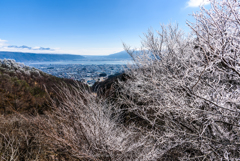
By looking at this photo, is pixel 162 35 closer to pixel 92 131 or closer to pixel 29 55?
pixel 92 131

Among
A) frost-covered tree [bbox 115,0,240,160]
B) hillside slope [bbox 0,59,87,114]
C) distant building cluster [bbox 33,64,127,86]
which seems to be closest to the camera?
frost-covered tree [bbox 115,0,240,160]

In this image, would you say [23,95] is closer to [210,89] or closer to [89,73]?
[210,89]

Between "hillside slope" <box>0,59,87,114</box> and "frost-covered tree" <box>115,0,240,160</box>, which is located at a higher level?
"frost-covered tree" <box>115,0,240,160</box>

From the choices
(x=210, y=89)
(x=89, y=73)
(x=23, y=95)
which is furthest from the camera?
(x=89, y=73)

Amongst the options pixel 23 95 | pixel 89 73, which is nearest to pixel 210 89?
pixel 23 95

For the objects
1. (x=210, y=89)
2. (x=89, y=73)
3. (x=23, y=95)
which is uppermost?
(x=210, y=89)

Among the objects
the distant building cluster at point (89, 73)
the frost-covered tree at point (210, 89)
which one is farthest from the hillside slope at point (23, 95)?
the frost-covered tree at point (210, 89)

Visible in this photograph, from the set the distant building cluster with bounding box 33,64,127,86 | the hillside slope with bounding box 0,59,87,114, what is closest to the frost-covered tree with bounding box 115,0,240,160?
the hillside slope with bounding box 0,59,87,114

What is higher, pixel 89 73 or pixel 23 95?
pixel 89 73

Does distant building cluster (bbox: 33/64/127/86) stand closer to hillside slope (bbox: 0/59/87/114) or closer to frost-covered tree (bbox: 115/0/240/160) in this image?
hillside slope (bbox: 0/59/87/114)

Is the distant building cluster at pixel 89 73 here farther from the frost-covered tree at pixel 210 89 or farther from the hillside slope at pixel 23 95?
the frost-covered tree at pixel 210 89

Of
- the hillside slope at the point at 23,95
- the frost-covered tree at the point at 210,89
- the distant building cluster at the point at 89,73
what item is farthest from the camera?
the distant building cluster at the point at 89,73

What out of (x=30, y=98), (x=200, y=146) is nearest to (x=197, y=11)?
(x=200, y=146)

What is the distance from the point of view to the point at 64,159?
3.28 meters
